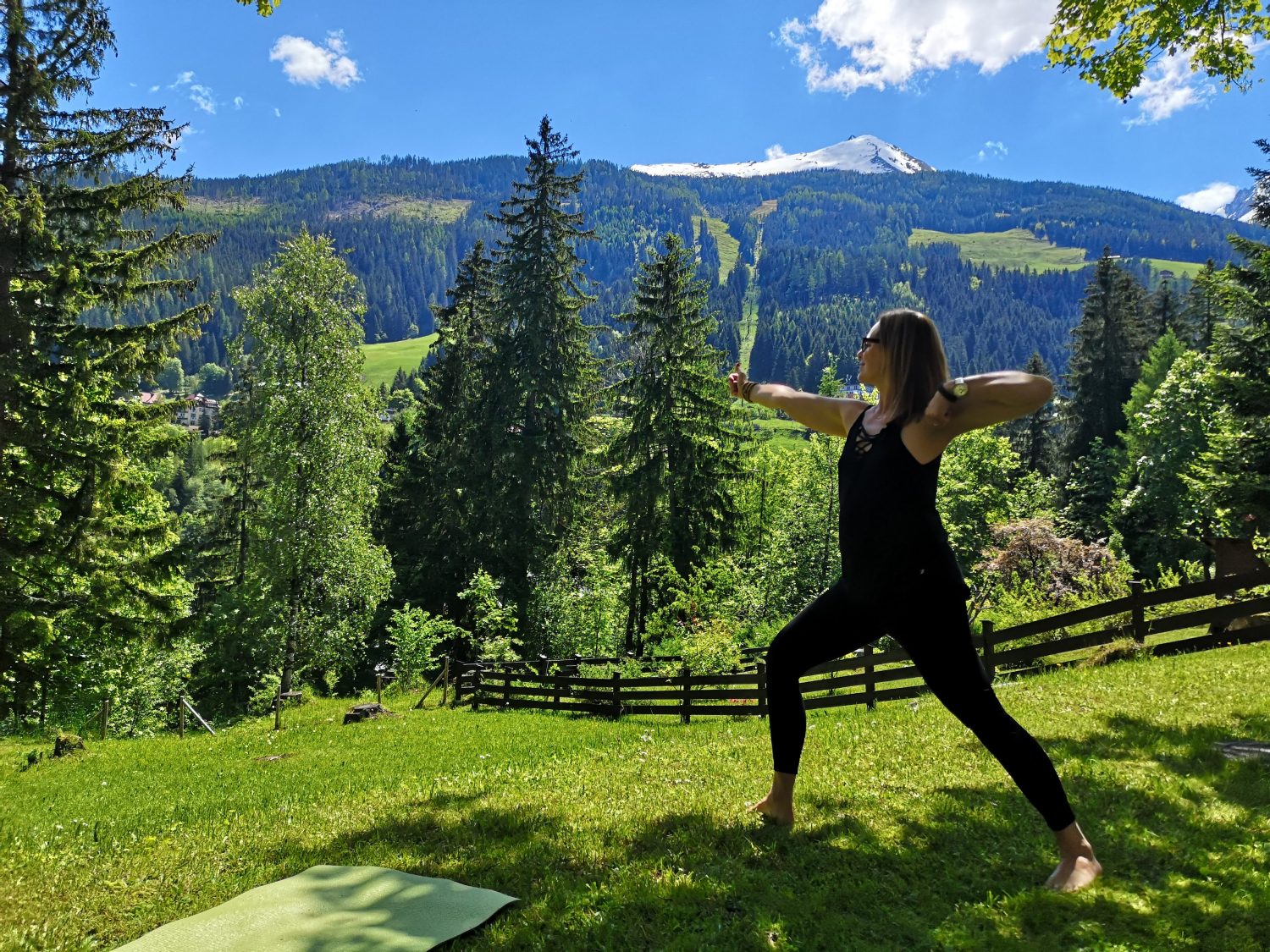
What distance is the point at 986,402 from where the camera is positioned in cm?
324

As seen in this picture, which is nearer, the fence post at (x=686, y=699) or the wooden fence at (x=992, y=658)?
the wooden fence at (x=992, y=658)

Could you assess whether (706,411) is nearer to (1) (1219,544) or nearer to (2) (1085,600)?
(2) (1085,600)

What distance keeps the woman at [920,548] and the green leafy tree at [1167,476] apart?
117 feet

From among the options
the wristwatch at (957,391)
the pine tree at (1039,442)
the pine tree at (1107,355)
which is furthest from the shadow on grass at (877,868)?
the pine tree at (1039,442)

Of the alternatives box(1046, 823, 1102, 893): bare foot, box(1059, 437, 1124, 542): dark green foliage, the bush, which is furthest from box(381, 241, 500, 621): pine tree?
box(1059, 437, 1124, 542): dark green foliage

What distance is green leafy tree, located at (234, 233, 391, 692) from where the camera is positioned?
2452cm

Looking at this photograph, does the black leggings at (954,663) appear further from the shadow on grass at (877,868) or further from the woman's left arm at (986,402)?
the woman's left arm at (986,402)

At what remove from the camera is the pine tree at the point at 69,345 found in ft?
38.3

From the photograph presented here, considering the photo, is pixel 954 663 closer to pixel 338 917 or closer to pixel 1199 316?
pixel 338 917

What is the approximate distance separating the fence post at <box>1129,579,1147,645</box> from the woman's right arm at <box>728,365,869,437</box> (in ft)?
37.1

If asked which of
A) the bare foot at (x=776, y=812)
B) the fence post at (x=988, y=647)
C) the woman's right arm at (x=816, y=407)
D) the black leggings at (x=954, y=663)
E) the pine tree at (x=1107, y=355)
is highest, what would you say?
the pine tree at (x=1107, y=355)

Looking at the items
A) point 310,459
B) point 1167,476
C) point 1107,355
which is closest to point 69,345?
point 310,459

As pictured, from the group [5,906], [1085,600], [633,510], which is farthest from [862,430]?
[633,510]

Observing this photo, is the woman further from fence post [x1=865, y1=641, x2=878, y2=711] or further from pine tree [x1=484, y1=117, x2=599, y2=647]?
pine tree [x1=484, y1=117, x2=599, y2=647]
